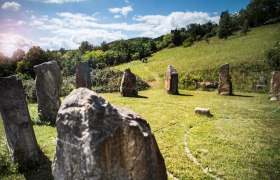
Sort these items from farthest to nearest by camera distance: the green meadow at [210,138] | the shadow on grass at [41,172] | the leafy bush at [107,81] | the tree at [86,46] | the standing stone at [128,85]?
the tree at [86,46]
the leafy bush at [107,81]
the standing stone at [128,85]
the green meadow at [210,138]
the shadow on grass at [41,172]

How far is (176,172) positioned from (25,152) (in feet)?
18.0

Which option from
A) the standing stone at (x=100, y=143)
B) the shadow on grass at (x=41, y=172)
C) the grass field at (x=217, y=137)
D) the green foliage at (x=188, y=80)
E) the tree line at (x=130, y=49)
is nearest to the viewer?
the standing stone at (x=100, y=143)

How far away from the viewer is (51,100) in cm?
1355

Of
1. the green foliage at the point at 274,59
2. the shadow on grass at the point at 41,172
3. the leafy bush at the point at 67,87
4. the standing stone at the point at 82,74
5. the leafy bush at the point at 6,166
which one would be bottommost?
the shadow on grass at the point at 41,172

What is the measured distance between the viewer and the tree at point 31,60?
1750 inches

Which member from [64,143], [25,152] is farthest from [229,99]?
[64,143]

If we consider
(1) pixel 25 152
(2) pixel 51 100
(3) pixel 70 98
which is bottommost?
(1) pixel 25 152

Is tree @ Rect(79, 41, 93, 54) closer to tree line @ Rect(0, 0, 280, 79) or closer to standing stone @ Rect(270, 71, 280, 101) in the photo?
tree line @ Rect(0, 0, 280, 79)

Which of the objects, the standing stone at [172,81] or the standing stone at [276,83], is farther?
the standing stone at [172,81]

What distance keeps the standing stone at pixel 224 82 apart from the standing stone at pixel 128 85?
8.51 meters

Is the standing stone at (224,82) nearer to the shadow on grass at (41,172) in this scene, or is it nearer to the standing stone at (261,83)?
the standing stone at (261,83)

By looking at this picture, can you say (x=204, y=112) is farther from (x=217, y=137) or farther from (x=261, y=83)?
(x=261, y=83)

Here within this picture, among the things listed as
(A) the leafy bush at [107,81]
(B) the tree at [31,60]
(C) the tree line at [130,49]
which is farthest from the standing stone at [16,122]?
(B) the tree at [31,60]

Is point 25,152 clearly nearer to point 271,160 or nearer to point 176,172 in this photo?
point 176,172
